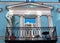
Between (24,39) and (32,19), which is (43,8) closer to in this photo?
(32,19)

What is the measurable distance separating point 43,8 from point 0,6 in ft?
10.1

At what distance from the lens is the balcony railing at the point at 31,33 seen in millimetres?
11148

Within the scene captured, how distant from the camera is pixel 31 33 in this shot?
11422mm

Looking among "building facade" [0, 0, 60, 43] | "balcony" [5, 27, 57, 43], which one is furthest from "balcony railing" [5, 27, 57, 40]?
"building facade" [0, 0, 60, 43]

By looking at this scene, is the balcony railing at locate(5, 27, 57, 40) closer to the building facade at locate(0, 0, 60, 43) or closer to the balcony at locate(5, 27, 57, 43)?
the balcony at locate(5, 27, 57, 43)

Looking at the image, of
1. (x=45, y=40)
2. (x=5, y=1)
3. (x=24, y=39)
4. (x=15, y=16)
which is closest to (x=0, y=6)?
(x=5, y=1)

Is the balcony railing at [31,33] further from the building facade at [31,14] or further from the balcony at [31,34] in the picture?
the building facade at [31,14]

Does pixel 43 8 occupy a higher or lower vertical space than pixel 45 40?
higher

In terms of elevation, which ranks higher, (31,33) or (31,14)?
(31,14)

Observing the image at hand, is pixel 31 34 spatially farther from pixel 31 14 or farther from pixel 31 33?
pixel 31 14

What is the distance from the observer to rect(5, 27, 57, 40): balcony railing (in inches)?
439

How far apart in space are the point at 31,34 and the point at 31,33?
7cm

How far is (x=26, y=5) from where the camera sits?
1270cm

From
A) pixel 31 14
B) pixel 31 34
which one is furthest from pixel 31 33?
pixel 31 14
